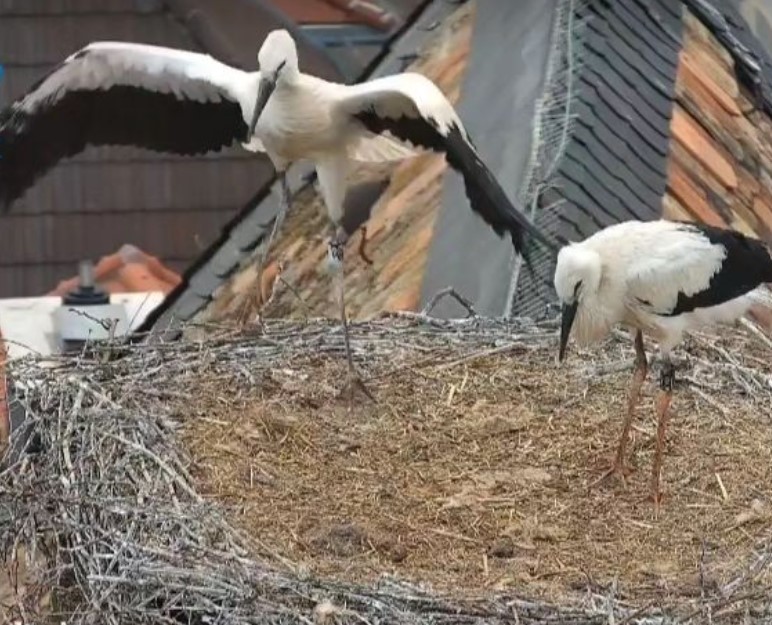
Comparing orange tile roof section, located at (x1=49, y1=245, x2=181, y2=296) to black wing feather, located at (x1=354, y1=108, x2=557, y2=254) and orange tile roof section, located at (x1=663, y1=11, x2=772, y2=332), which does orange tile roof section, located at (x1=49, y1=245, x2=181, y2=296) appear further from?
black wing feather, located at (x1=354, y1=108, x2=557, y2=254)

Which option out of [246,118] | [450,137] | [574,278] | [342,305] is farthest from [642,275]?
[246,118]

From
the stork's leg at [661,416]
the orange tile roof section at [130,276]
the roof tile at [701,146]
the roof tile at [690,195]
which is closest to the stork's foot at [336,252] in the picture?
the stork's leg at [661,416]

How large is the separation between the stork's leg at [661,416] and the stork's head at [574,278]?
0.36 m

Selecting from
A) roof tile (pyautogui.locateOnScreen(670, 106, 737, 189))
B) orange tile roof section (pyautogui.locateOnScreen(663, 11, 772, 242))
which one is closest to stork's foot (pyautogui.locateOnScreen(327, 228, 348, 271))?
orange tile roof section (pyautogui.locateOnScreen(663, 11, 772, 242))

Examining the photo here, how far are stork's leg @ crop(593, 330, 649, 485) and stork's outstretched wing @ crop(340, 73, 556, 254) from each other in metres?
0.53

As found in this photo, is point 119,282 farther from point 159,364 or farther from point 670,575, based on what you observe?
point 670,575

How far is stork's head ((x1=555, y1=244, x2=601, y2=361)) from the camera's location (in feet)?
27.8

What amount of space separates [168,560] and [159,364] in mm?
2081

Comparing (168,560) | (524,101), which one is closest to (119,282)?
(524,101)

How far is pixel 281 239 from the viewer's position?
12.8m

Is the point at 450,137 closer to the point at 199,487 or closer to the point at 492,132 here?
the point at 199,487

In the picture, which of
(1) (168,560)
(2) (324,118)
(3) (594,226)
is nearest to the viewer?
(1) (168,560)

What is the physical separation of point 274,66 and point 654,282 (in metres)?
1.64

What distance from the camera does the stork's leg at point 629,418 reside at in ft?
28.2
